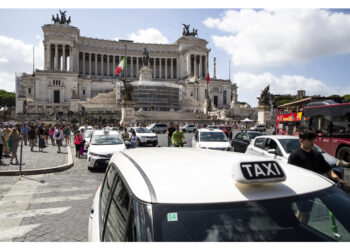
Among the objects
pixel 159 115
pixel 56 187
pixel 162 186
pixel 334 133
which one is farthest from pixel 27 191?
pixel 159 115

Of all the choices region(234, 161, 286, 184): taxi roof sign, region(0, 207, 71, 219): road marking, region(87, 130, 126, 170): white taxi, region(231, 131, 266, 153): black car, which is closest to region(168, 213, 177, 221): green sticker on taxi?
region(234, 161, 286, 184): taxi roof sign

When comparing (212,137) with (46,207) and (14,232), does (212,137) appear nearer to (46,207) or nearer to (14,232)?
(46,207)

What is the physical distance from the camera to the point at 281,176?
2035mm

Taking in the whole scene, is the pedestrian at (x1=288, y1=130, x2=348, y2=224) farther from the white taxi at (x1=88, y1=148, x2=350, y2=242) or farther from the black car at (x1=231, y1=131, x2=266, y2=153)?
the black car at (x1=231, y1=131, x2=266, y2=153)

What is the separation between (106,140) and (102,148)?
3.75 ft

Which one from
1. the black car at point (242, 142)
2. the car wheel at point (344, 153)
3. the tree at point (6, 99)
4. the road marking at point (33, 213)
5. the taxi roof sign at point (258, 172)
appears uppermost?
the tree at point (6, 99)

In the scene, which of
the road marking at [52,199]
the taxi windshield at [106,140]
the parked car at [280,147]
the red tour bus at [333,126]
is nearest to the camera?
the road marking at [52,199]

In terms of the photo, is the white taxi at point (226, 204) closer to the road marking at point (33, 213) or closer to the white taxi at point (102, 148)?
the road marking at point (33, 213)

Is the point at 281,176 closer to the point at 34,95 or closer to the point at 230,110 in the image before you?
the point at 230,110

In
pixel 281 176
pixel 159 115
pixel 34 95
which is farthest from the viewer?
pixel 34 95

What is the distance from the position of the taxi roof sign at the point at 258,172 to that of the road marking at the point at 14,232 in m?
4.36

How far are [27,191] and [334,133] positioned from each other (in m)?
12.9

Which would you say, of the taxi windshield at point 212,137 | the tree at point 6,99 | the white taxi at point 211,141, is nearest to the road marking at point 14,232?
the white taxi at point 211,141

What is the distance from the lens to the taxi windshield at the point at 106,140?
40.4ft
